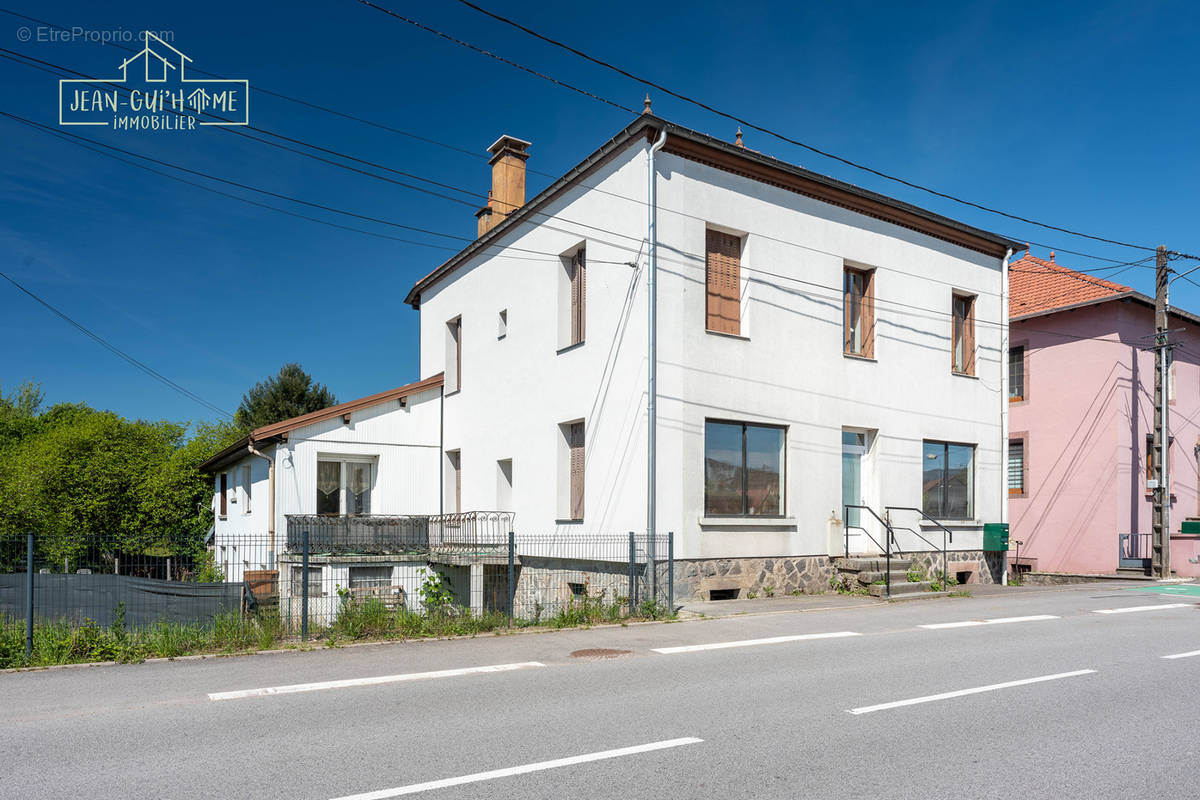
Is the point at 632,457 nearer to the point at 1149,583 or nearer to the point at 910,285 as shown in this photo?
the point at 910,285

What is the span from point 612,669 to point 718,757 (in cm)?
388

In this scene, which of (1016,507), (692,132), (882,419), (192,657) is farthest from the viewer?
(1016,507)

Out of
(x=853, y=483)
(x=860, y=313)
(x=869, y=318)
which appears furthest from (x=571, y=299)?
(x=853, y=483)

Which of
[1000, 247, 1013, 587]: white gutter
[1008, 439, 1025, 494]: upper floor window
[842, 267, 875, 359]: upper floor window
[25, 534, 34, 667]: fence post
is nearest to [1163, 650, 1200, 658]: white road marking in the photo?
[842, 267, 875, 359]: upper floor window

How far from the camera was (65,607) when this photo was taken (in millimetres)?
11000

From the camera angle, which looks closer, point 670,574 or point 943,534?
point 670,574

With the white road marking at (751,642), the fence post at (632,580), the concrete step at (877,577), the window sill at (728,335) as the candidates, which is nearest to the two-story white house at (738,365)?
the window sill at (728,335)

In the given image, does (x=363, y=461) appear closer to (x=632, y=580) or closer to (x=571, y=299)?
(x=571, y=299)

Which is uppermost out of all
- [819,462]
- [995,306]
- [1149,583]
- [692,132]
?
[692,132]

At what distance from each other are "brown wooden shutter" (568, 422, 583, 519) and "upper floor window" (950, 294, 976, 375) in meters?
9.82

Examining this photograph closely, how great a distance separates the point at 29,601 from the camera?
34.4ft

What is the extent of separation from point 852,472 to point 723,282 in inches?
212

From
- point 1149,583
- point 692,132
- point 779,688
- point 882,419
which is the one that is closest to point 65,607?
point 779,688

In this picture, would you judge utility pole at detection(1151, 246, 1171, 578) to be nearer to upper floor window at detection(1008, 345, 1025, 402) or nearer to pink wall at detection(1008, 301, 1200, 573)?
pink wall at detection(1008, 301, 1200, 573)
